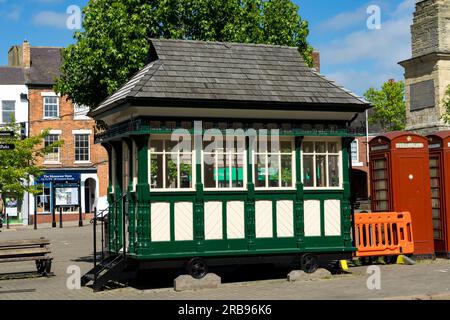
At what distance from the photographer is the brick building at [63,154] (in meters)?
44.9

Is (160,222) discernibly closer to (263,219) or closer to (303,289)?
(263,219)

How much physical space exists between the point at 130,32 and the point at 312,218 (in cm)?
782

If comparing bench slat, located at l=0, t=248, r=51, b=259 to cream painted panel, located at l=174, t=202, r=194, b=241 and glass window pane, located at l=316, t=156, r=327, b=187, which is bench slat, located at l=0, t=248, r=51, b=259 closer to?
cream painted panel, located at l=174, t=202, r=194, b=241

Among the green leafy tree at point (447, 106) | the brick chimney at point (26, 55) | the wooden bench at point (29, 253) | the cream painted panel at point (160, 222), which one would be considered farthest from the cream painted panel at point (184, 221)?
the brick chimney at point (26, 55)

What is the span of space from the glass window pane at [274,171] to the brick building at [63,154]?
33.0 metres

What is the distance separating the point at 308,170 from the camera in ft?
46.0

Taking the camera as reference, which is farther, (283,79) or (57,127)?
(57,127)

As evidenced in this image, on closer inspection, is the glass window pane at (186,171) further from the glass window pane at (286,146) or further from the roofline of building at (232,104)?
the glass window pane at (286,146)

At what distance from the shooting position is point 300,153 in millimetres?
13648

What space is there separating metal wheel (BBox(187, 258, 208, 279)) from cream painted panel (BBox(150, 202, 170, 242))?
25.9 inches

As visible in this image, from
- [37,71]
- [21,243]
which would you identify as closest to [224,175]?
[21,243]
